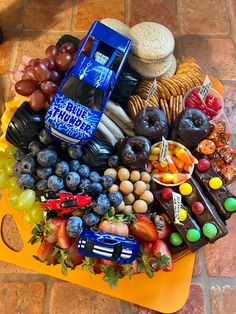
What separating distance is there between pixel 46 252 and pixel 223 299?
0.62 m

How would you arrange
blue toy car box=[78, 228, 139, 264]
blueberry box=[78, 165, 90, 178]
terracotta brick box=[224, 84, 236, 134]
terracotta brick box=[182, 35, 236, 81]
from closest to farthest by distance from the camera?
blue toy car box=[78, 228, 139, 264], blueberry box=[78, 165, 90, 178], terracotta brick box=[224, 84, 236, 134], terracotta brick box=[182, 35, 236, 81]

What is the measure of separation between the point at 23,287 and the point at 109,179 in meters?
0.51

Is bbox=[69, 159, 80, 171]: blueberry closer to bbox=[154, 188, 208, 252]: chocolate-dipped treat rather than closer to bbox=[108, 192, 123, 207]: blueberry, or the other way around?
bbox=[108, 192, 123, 207]: blueberry

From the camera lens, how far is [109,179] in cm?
126

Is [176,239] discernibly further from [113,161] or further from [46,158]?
[46,158]

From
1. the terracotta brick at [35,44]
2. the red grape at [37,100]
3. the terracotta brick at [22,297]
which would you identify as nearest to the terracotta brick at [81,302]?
the terracotta brick at [22,297]

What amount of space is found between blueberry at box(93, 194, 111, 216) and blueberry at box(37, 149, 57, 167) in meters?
0.17

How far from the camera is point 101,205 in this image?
Answer: 3.92ft

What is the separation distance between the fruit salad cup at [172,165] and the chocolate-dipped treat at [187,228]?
70 millimetres

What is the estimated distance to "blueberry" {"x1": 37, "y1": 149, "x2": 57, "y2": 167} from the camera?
121cm

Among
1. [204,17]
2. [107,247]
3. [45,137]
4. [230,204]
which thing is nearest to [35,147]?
[45,137]

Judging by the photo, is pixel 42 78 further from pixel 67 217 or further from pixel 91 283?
pixel 91 283

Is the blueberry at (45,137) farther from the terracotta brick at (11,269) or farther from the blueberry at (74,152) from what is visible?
the terracotta brick at (11,269)

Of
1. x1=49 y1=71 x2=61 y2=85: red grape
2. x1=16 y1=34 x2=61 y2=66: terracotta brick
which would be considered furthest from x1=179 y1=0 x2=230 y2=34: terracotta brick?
x1=49 y1=71 x2=61 y2=85: red grape
